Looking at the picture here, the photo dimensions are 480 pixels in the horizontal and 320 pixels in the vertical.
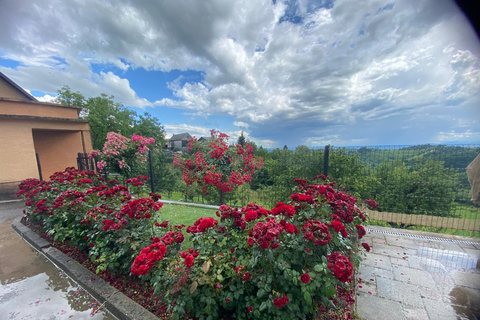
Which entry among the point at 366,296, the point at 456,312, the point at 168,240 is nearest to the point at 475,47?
the point at 456,312

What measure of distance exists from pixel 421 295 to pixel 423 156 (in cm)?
317

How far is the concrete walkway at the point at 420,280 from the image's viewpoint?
1.69m

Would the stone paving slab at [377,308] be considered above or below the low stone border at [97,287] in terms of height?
below

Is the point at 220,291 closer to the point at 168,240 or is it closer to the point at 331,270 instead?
the point at 168,240

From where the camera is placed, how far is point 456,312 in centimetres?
167

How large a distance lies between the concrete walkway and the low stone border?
6.74ft

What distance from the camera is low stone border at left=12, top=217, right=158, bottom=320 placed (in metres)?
1.57

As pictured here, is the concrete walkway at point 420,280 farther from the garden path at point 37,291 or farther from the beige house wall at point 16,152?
the beige house wall at point 16,152

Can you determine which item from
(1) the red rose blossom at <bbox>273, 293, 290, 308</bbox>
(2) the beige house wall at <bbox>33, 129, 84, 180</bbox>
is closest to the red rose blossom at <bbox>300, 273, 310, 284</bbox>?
(1) the red rose blossom at <bbox>273, 293, 290, 308</bbox>

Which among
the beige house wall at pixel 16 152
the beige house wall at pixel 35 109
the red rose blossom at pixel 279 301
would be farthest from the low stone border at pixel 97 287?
the beige house wall at pixel 35 109

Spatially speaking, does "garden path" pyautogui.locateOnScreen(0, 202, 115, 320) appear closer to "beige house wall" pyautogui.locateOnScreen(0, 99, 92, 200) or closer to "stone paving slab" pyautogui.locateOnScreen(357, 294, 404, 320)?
"stone paving slab" pyautogui.locateOnScreen(357, 294, 404, 320)

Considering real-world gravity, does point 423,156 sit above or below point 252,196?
above

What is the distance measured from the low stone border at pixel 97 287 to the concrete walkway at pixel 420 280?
206 cm

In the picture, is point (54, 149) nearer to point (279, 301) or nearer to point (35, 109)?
point (35, 109)
